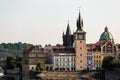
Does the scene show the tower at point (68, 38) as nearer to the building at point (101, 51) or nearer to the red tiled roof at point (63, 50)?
the building at point (101, 51)

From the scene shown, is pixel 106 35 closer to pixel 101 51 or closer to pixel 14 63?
pixel 101 51

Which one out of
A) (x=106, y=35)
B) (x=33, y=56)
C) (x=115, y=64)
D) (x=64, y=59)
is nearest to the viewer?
(x=115, y=64)

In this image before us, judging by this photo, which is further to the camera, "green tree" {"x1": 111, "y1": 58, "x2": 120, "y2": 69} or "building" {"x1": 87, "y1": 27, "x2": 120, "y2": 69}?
"building" {"x1": 87, "y1": 27, "x2": 120, "y2": 69}

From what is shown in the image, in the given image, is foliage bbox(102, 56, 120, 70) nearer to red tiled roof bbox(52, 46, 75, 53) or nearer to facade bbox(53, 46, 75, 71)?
facade bbox(53, 46, 75, 71)

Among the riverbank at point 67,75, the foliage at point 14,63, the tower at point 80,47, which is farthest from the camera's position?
the foliage at point 14,63

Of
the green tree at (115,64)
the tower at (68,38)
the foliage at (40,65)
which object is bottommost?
the green tree at (115,64)

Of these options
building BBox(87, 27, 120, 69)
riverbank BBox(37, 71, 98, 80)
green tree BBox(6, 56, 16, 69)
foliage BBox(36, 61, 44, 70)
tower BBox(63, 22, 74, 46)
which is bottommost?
riverbank BBox(37, 71, 98, 80)

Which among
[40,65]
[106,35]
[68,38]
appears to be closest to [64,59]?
[40,65]

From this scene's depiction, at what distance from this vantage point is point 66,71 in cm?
12388

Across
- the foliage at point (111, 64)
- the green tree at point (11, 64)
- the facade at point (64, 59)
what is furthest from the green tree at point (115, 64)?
the green tree at point (11, 64)

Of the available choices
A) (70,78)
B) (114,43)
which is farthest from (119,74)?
(114,43)

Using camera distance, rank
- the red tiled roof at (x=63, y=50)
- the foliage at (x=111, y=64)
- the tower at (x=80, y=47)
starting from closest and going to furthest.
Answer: the foliage at (x=111, y=64) → the tower at (x=80, y=47) → the red tiled roof at (x=63, y=50)

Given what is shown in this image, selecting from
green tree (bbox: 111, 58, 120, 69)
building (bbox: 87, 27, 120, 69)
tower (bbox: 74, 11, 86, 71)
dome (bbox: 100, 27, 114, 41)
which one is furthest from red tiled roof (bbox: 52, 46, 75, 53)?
green tree (bbox: 111, 58, 120, 69)

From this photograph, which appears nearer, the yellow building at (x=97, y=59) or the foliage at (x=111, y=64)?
the foliage at (x=111, y=64)
